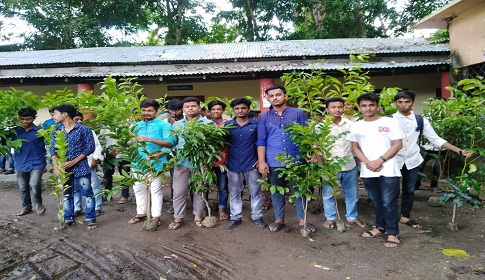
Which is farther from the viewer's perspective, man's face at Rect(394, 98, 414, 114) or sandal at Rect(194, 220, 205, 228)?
sandal at Rect(194, 220, 205, 228)

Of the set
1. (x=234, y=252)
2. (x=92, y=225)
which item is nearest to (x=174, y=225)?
(x=234, y=252)

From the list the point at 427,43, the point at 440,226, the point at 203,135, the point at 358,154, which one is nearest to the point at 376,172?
the point at 358,154

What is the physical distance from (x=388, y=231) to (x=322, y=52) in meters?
6.86

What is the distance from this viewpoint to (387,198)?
9.66 ft

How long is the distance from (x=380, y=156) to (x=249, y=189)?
1.51 metres

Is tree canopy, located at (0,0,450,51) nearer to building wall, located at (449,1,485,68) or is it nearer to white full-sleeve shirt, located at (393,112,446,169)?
building wall, located at (449,1,485,68)

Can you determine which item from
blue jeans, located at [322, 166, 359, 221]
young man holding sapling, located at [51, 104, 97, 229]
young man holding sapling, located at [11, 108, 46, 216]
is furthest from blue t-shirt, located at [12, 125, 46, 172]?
blue jeans, located at [322, 166, 359, 221]

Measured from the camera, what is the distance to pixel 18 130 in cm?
423

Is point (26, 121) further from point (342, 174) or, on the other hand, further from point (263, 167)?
point (342, 174)

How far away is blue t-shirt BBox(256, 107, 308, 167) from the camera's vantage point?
3.32 meters

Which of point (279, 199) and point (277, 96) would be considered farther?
point (279, 199)

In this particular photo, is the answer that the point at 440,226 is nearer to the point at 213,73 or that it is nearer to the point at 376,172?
the point at 376,172

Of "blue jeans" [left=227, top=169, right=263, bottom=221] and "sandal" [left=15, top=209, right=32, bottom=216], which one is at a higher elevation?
"blue jeans" [left=227, top=169, right=263, bottom=221]

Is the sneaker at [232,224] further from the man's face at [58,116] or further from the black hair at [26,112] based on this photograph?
the black hair at [26,112]
